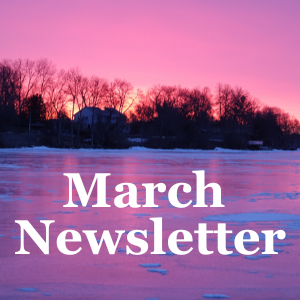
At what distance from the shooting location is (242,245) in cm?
545

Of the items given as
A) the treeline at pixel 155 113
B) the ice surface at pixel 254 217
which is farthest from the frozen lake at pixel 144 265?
the treeline at pixel 155 113

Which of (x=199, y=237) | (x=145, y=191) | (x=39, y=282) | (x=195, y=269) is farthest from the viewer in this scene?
(x=145, y=191)

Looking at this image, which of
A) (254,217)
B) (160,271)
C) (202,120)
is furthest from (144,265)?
(202,120)

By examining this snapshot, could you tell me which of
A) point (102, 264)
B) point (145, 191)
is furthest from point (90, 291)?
point (145, 191)

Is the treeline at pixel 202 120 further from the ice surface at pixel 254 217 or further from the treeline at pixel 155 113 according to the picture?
the ice surface at pixel 254 217

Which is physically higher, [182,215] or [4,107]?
[4,107]

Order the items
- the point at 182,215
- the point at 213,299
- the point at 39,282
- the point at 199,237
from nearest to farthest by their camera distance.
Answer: the point at 213,299 → the point at 39,282 → the point at 199,237 → the point at 182,215

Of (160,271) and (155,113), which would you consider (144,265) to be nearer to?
(160,271)

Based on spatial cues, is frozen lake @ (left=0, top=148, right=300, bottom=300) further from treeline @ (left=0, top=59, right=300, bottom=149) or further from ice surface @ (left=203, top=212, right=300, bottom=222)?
treeline @ (left=0, top=59, right=300, bottom=149)

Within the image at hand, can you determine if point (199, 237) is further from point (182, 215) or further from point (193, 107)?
point (193, 107)

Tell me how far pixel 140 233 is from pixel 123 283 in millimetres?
2117

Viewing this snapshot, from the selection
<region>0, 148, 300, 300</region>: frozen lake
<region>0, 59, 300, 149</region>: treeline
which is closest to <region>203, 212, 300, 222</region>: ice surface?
<region>0, 148, 300, 300</region>: frozen lake

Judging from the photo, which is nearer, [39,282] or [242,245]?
[39,282]

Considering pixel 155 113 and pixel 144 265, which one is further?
pixel 155 113
